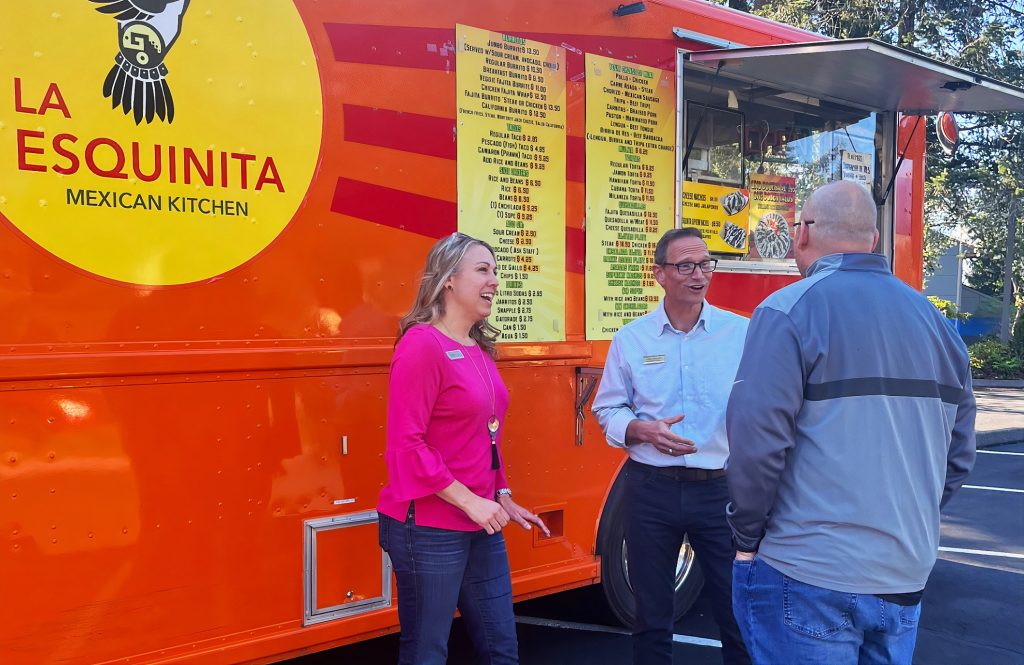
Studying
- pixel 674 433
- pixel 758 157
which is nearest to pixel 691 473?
pixel 674 433

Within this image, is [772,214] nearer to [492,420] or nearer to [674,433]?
[674,433]

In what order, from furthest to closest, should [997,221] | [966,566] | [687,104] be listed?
[997,221] → [966,566] → [687,104]

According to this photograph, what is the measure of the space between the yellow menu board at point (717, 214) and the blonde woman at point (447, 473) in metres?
1.80

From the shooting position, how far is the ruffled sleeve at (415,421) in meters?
2.58

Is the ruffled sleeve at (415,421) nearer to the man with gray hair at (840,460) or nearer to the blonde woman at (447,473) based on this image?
the blonde woman at (447,473)

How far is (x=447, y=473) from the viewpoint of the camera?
8.52ft

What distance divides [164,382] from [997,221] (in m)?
22.3

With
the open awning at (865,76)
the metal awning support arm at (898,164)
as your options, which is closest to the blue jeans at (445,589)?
the open awning at (865,76)

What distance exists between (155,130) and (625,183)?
2.14m

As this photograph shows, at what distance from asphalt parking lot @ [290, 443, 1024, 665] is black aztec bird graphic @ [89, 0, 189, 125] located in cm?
→ 278

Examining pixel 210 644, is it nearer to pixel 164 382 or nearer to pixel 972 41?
pixel 164 382

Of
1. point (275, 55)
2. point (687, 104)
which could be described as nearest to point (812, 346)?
point (275, 55)

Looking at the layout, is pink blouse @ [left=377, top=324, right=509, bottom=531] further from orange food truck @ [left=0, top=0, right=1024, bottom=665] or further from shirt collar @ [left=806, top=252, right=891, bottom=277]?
shirt collar @ [left=806, top=252, right=891, bottom=277]

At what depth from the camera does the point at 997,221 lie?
20.6m
